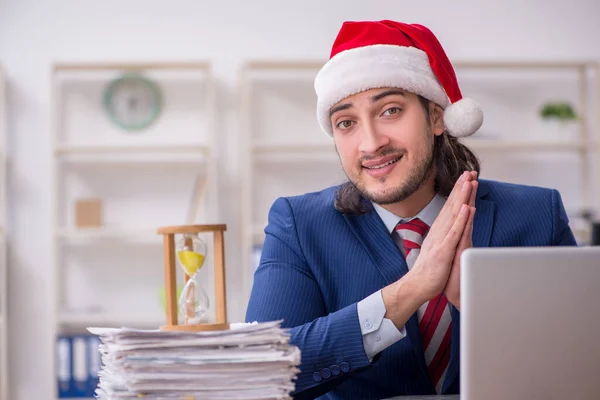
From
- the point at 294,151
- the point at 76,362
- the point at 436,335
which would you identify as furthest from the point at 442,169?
the point at 76,362

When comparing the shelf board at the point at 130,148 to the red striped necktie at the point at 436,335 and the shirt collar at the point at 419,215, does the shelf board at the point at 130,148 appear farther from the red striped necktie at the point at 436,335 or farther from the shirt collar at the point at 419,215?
the red striped necktie at the point at 436,335

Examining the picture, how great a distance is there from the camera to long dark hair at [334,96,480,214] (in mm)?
1771

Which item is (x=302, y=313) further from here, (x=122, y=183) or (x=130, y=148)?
(x=122, y=183)

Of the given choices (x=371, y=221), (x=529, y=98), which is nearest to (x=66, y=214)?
(x=529, y=98)

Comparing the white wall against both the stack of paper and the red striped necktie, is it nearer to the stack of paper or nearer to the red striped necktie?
the red striped necktie

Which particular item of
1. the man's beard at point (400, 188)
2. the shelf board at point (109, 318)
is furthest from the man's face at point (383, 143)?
the shelf board at point (109, 318)

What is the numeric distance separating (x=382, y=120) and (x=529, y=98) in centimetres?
299

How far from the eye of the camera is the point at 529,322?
0.96 metres

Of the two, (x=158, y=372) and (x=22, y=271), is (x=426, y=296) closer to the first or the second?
(x=158, y=372)

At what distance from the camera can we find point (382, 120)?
1678 mm

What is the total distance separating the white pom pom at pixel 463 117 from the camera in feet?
5.74

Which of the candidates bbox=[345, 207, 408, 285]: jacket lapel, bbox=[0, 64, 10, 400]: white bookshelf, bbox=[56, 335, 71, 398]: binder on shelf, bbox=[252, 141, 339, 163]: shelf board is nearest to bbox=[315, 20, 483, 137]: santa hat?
bbox=[345, 207, 408, 285]: jacket lapel

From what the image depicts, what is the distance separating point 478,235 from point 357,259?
0.27 m

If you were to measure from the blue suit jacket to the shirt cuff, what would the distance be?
15 centimetres
